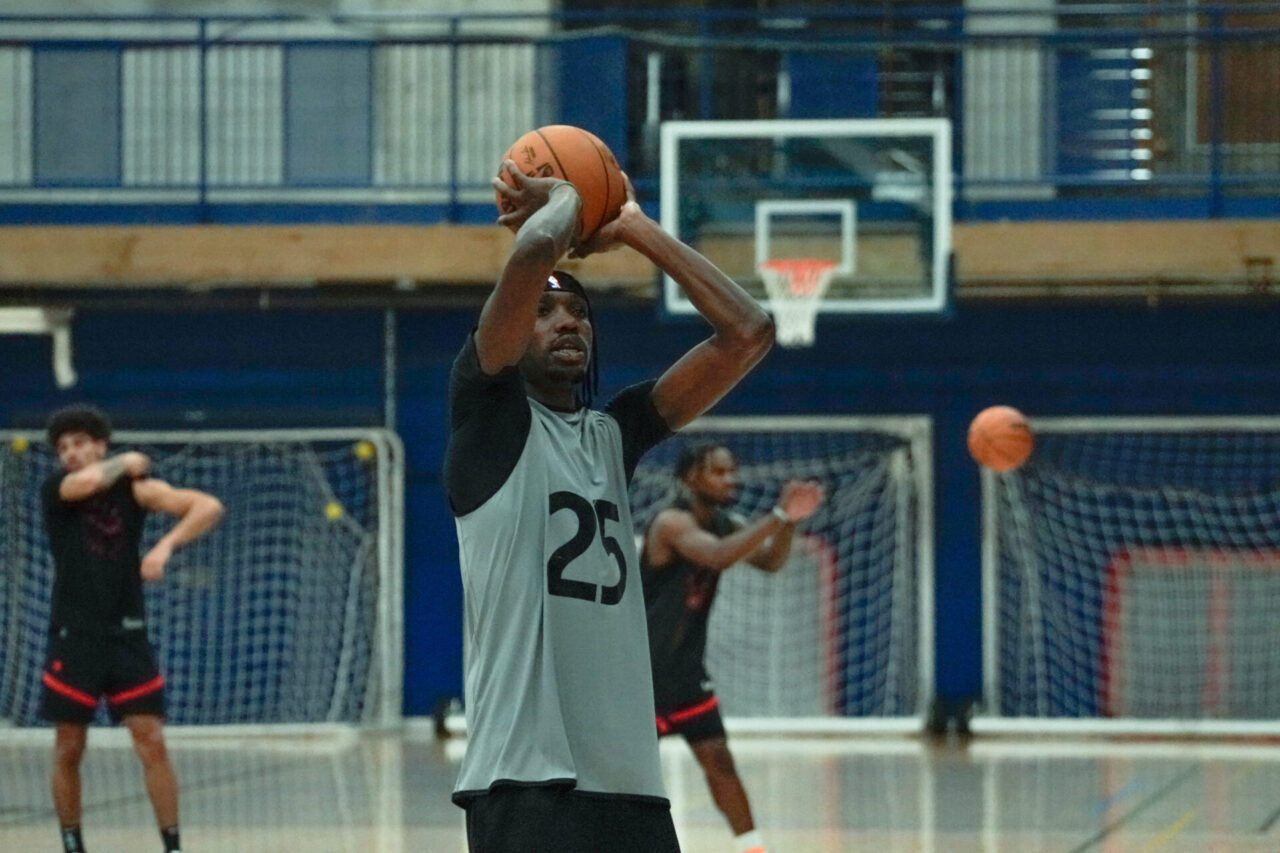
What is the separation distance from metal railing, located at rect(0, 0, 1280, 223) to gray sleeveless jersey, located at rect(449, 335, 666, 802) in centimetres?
955

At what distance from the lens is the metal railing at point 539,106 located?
12.7 metres

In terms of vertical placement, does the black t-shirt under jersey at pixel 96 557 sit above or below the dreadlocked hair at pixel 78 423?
below

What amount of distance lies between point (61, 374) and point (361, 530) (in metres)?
2.45

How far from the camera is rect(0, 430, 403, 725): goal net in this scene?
12977 millimetres

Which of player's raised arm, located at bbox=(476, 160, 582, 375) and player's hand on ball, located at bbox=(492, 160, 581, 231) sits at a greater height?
player's hand on ball, located at bbox=(492, 160, 581, 231)

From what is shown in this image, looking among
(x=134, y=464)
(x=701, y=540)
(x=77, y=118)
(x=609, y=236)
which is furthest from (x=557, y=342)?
(x=77, y=118)

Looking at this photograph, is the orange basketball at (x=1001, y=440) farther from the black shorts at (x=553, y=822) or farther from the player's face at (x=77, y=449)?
the black shorts at (x=553, y=822)

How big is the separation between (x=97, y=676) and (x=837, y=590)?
7.06 meters

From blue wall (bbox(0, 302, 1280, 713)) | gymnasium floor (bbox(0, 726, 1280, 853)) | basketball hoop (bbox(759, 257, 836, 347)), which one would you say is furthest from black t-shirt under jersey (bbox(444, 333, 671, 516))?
blue wall (bbox(0, 302, 1280, 713))

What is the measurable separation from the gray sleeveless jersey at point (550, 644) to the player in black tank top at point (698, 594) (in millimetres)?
3417

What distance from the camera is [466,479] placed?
298 cm

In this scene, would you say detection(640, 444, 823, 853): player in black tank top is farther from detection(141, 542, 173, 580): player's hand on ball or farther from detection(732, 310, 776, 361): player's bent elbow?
detection(732, 310, 776, 361): player's bent elbow

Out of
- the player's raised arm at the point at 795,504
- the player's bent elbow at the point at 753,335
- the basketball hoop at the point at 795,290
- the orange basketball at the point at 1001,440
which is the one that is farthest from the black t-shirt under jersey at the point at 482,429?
the basketball hoop at the point at 795,290

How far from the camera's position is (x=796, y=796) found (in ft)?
30.9
